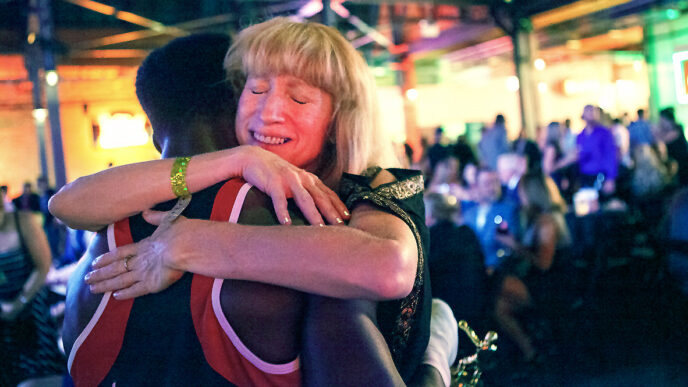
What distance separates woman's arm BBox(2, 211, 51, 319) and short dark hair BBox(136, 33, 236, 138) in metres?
2.66

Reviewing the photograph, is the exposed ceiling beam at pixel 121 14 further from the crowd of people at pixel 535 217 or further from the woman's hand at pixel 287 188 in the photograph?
the woman's hand at pixel 287 188

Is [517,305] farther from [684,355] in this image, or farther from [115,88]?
[115,88]

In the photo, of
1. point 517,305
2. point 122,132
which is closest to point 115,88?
point 122,132

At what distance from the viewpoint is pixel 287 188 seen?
1.03m

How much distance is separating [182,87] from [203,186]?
9.5 inches

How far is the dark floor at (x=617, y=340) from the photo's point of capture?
3.77m

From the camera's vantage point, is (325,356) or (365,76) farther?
(365,76)

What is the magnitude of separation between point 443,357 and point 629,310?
4.39m

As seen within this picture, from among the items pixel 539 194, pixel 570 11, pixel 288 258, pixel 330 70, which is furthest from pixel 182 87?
pixel 570 11

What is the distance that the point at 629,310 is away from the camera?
16.5ft

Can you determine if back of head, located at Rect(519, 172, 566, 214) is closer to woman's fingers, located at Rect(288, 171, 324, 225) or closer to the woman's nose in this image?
the woman's nose

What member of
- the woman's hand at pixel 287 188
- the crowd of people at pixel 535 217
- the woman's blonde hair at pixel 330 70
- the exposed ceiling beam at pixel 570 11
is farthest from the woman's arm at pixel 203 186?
the exposed ceiling beam at pixel 570 11

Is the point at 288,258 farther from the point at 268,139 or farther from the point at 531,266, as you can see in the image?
the point at 531,266

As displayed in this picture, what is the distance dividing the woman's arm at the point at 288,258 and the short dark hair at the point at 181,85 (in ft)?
0.86
